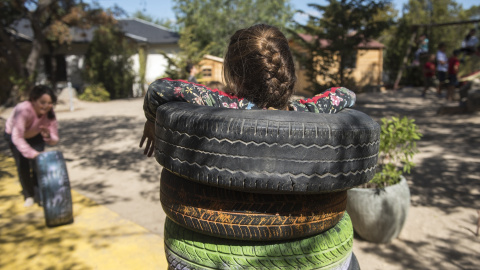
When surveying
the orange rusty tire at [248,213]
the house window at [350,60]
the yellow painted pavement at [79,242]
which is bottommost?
the yellow painted pavement at [79,242]

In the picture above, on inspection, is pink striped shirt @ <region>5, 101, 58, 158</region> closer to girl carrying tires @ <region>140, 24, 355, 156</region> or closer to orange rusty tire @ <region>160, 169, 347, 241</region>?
girl carrying tires @ <region>140, 24, 355, 156</region>

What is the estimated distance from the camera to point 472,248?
349 cm

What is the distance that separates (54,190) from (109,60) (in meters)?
17.8

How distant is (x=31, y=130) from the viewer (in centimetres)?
419

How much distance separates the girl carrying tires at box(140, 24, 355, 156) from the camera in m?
1.61

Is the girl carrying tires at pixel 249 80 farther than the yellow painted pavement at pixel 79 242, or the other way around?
the yellow painted pavement at pixel 79 242

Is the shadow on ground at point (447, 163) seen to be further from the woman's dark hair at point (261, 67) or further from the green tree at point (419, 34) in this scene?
the green tree at point (419, 34)

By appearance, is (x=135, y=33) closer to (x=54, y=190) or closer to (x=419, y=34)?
(x=419, y=34)

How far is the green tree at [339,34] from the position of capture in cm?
1105

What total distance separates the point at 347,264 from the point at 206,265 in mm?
720

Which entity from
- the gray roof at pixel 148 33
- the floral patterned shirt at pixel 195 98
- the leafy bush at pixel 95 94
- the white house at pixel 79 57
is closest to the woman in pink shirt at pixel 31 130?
the floral patterned shirt at pixel 195 98

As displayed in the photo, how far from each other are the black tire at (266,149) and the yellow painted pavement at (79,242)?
6.57ft

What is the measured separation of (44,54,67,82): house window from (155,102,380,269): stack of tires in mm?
25079

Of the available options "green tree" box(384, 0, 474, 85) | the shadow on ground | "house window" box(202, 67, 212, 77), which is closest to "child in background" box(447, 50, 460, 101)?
the shadow on ground
